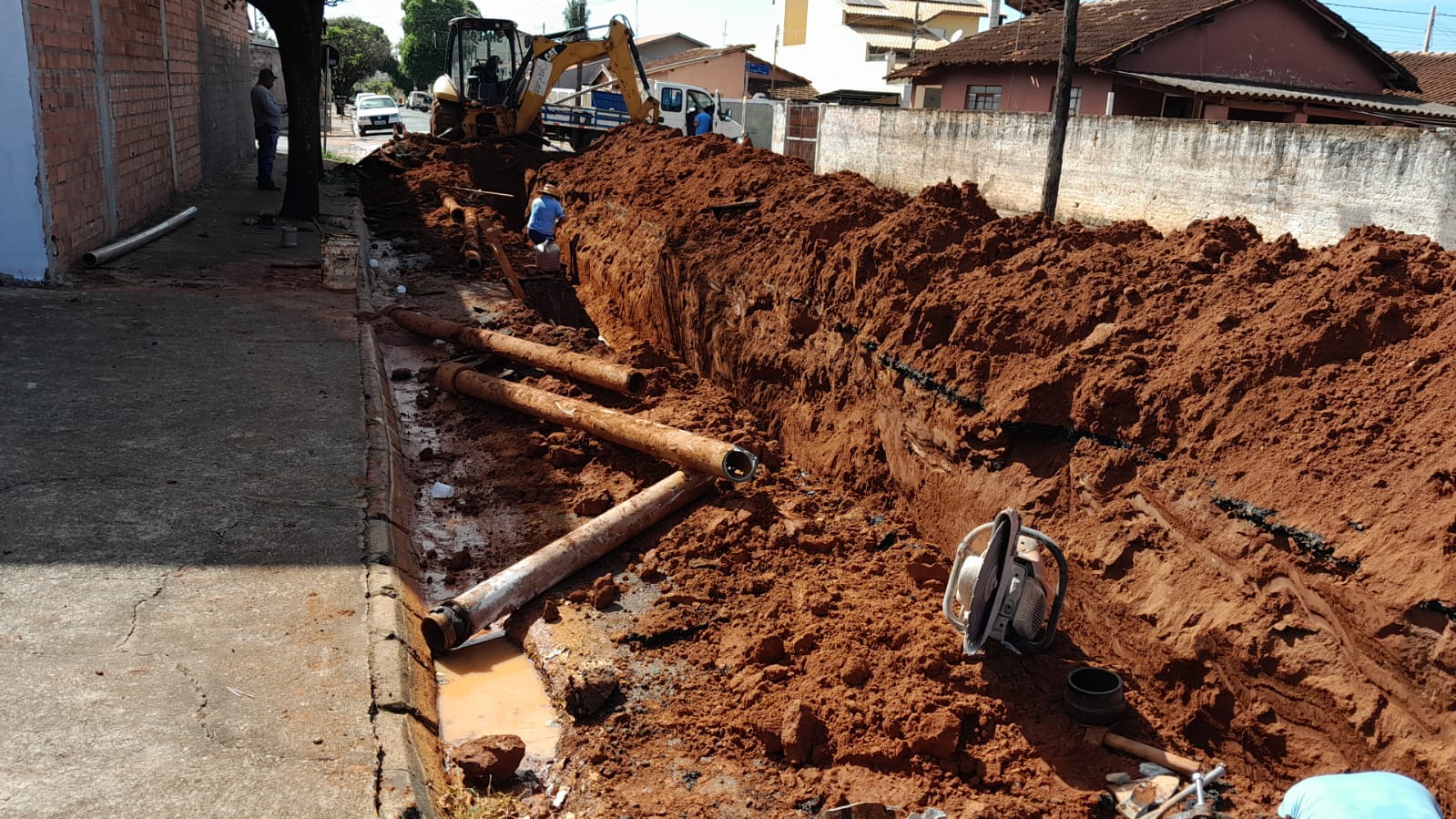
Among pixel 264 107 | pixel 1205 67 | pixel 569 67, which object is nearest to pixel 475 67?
pixel 569 67

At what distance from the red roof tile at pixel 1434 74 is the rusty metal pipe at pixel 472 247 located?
961 inches

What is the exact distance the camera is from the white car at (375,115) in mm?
38656

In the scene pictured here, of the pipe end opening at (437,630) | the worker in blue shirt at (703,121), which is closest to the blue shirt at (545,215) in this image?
the pipe end opening at (437,630)

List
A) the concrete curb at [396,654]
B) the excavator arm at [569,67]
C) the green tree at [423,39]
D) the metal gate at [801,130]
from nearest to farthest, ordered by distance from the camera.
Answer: the concrete curb at [396,654]
the excavator arm at [569,67]
the metal gate at [801,130]
the green tree at [423,39]

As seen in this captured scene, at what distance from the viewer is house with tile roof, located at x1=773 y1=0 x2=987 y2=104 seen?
47125mm

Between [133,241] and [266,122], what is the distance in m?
7.24

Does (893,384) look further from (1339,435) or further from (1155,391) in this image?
(1339,435)

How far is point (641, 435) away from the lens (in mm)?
7125

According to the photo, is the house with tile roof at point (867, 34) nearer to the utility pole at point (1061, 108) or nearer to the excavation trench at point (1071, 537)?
the utility pole at point (1061, 108)

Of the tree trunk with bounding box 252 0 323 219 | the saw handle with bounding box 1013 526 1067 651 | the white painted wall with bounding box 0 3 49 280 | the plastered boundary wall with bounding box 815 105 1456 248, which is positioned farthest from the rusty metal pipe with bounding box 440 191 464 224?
the saw handle with bounding box 1013 526 1067 651

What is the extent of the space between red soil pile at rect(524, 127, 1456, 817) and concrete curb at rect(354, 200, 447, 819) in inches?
29.8

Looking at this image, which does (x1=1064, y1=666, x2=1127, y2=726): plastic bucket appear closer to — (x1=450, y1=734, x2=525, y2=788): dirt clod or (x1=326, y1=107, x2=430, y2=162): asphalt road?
(x1=450, y1=734, x2=525, y2=788): dirt clod

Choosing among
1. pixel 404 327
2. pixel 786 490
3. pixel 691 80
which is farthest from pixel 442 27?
pixel 786 490

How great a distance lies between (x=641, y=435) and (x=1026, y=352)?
8.96 feet
